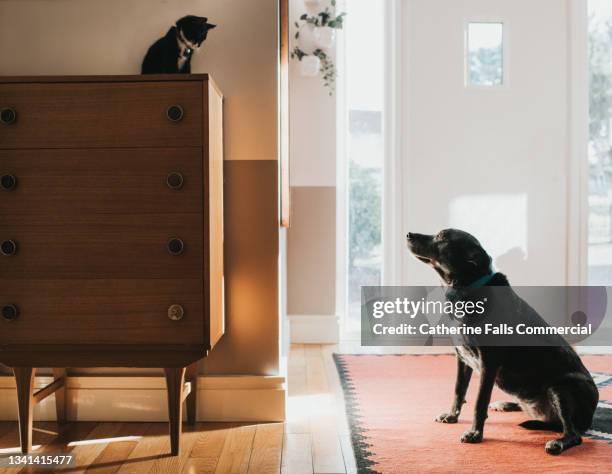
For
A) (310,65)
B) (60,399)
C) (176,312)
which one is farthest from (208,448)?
(310,65)

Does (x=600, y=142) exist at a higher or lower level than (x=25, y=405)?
higher

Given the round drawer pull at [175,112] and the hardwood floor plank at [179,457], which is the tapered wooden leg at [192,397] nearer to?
the hardwood floor plank at [179,457]

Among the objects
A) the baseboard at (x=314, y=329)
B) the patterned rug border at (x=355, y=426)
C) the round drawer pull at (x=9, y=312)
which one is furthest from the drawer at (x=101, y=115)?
the baseboard at (x=314, y=329)

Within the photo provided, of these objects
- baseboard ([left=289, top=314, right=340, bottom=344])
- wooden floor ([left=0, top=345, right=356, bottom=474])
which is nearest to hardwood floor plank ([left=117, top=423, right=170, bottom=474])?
wooden floor ([left=0, top=345, right=356, bottom=474])

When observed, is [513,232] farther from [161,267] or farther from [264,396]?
[161,267]

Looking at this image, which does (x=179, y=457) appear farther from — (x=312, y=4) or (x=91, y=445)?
(x=312, y=4)

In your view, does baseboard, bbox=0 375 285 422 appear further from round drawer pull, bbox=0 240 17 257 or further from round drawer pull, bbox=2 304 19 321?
round drawer pull, bbox=0 240 17 257

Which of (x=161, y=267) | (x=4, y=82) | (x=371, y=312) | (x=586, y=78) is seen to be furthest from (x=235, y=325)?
(x=586, y=78)

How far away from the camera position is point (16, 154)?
1.61 m

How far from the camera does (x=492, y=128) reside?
3.48 meters

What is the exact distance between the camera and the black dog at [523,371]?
1.74 meters

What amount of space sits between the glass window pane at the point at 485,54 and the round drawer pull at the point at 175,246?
8.11ft

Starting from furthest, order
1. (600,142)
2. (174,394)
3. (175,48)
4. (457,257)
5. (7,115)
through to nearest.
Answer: (600,142) < (175,48) < (457,257) < (174,394) < (7,115)

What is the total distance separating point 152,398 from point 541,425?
134 centimetres
